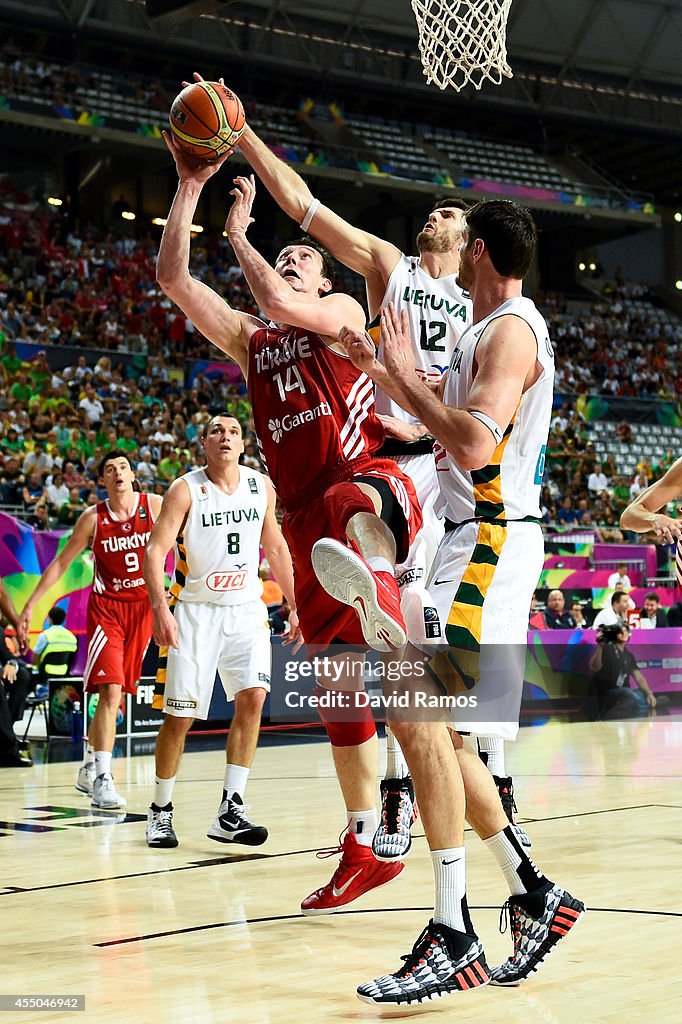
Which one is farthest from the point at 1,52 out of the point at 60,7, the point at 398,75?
the point at 398,75

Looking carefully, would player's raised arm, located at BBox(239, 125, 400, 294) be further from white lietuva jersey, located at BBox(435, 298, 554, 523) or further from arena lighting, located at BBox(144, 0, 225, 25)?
arena lighting, located at BBox(144, 0, 225, 25)

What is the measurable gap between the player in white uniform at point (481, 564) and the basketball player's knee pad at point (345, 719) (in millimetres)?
1082

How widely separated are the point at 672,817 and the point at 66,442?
44.3ft

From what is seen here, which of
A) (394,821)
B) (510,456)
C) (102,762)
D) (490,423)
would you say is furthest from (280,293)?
(102,762)

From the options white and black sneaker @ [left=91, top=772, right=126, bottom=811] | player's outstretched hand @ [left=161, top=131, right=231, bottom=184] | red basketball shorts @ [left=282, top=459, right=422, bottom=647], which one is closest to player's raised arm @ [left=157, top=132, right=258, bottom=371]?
player's outstretched hand @ [left=161, top=131, right=231, bottom=184]

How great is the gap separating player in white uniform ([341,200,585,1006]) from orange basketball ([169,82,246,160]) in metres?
1.10

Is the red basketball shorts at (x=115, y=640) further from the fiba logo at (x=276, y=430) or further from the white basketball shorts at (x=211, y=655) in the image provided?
the fiba logo at (x=276, y=430)

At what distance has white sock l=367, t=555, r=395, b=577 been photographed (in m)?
4.20

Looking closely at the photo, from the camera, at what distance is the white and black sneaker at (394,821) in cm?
506

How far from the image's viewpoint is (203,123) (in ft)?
15.3

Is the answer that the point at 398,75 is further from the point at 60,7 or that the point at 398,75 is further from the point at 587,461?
the point at 587,461

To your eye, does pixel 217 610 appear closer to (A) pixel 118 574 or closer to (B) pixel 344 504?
(A) pixel 118 574

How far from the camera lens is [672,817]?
7.57 metres

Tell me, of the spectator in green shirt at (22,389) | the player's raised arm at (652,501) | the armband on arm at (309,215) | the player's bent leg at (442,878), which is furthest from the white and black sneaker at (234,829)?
the spectator in green shirt at (22,389)
